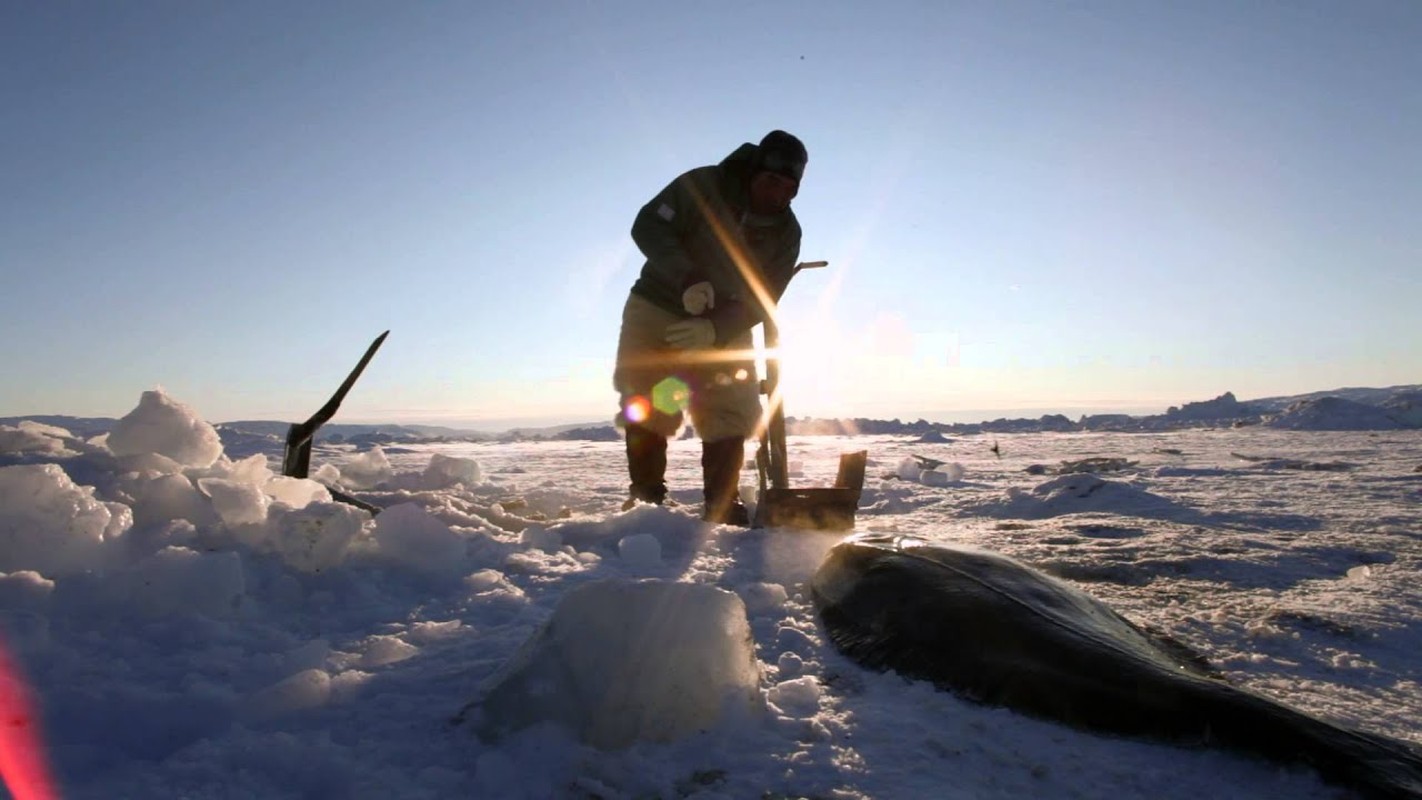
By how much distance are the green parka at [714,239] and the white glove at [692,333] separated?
0.09 m

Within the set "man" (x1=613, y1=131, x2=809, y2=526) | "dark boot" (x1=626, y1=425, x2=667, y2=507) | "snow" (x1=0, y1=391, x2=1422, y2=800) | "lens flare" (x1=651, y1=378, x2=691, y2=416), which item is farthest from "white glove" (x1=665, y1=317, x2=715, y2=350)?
"snow" (x1=0, y1=391, x2=1422, y2=800)

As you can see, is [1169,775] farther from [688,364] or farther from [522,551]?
[688,364]

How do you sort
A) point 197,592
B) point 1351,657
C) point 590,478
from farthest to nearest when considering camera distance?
1. point 590,478
2. point 1351,657
3. point 197,592

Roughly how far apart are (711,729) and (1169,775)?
662mm

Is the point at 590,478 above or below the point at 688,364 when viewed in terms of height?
below

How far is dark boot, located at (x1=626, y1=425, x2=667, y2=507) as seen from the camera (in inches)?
148

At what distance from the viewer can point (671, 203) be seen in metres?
3.44

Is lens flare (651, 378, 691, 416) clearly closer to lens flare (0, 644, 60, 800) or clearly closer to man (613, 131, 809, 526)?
man (613, 131, 809, 526)

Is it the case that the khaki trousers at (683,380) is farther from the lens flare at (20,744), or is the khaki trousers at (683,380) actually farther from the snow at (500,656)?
the lens flare at (20,744)

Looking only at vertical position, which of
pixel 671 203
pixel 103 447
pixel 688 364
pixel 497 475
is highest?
pixel 671 203

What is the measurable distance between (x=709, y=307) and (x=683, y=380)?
1.51 ft

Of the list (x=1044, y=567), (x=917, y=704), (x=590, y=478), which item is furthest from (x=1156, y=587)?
(x=590, y=478)

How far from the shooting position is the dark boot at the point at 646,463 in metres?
Answer: 3.76

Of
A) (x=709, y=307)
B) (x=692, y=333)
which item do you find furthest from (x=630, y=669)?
(x=709, y=307)
